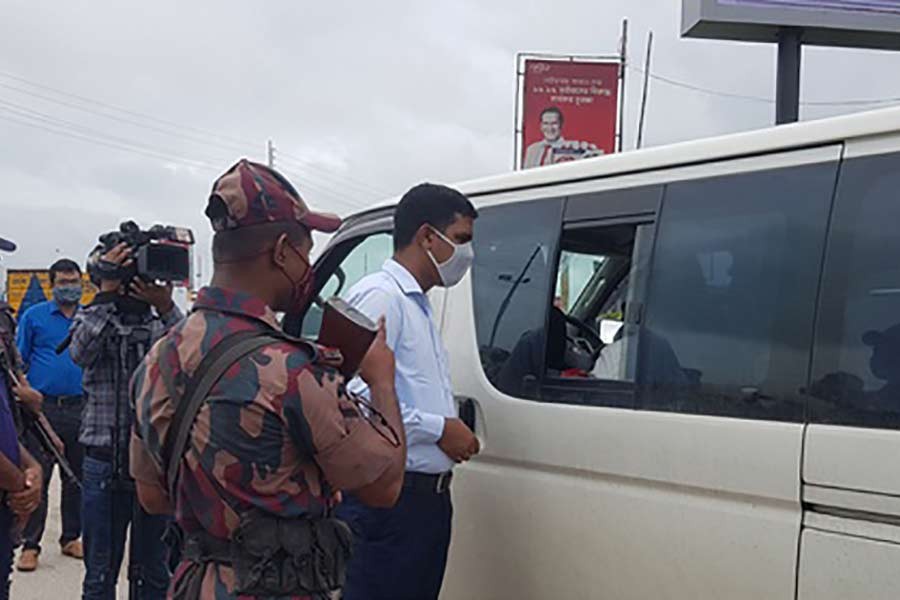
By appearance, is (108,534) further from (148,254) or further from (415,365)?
(415,365)

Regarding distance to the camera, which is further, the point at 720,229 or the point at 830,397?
the point at 720,229

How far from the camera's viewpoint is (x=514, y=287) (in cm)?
316

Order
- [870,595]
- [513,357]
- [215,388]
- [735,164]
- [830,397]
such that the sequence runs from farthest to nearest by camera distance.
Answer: [513,357], [735,164], [830,397], [870,595], [215,388]

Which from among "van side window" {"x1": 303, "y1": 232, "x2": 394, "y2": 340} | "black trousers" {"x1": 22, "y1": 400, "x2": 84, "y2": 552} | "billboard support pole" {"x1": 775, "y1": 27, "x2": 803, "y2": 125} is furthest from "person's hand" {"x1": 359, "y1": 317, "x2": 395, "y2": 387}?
"billboard support pole" {"x1": 775, "y1": 27, "x2": 803, "y2": 125}

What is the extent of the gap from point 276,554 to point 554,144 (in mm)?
18906

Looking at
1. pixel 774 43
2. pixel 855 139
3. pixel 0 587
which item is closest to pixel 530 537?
pixel 855 139

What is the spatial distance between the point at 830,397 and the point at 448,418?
1.14m

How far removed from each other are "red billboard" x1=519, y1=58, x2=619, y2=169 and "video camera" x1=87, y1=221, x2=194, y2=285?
17.2 metres

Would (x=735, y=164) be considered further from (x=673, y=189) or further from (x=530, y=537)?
(x=530, y=537)

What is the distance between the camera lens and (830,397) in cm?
217

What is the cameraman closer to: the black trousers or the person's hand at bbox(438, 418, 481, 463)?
the black trousers

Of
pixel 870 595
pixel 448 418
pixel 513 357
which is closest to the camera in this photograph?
pixel 870 595

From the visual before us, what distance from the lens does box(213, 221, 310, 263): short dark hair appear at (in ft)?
6.65

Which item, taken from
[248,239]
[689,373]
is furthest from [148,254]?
[689,373]
